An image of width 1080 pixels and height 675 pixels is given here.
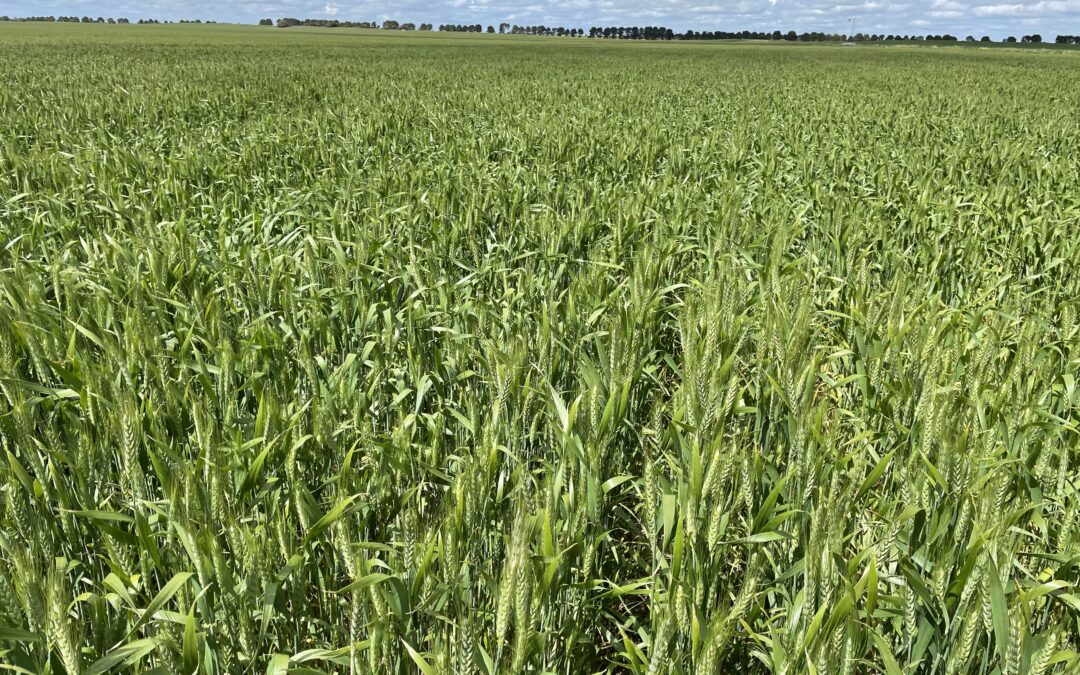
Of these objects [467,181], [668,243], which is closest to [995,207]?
[668,243]

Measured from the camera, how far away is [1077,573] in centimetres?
168

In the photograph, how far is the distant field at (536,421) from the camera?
1.22 metres

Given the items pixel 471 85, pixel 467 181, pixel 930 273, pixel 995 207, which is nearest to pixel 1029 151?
pixel 995 207

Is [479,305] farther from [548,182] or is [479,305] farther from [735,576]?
[548,182]

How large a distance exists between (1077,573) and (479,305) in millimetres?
2205

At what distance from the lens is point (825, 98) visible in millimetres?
12969

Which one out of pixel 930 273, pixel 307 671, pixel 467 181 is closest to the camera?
pixel 307 671

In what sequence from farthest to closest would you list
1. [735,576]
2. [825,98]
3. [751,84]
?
1. [751,84]
2. [825,98]
3. [735,576]

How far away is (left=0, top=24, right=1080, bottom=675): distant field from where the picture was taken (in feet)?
4.01

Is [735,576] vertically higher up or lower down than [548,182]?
lower down

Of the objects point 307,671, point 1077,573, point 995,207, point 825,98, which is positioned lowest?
point 1077,573

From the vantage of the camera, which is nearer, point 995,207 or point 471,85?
point 995,207

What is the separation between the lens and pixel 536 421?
214 centimetres

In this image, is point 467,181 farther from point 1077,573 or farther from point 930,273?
point 1077,573
